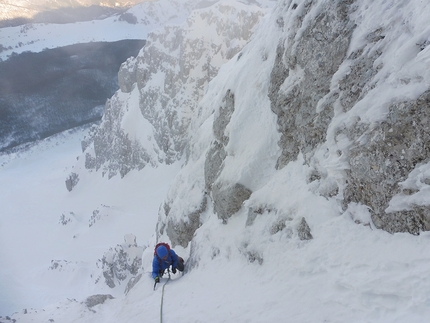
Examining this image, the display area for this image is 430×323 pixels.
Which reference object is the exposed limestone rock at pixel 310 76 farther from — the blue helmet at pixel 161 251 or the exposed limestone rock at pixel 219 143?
the blue helmet at pixel 161 251

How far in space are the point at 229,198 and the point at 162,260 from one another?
121 inches

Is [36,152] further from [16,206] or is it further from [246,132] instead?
[246,132]

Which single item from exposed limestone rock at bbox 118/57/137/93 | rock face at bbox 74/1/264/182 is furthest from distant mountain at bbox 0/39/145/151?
rock face at bbox 74/1/264/182

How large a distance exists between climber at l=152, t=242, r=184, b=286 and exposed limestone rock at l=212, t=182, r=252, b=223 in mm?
2147

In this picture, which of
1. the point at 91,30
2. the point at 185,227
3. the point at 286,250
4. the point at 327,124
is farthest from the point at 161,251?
the point at 91,30

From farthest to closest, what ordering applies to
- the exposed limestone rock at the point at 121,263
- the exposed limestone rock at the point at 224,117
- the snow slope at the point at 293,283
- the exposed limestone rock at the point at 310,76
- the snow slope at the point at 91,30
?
the snow slope at the point at 91,30
the exposed limestone rock at the point at 121,263
the exposed limestone rock at the point at 224,117
the exposed limestone rock at the point at 310,76
the snow slope at the point at 293,283

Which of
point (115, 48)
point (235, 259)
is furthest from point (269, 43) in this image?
point (115, 48)

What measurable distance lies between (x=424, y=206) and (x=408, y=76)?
2.24 m

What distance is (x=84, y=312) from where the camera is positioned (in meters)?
10.8

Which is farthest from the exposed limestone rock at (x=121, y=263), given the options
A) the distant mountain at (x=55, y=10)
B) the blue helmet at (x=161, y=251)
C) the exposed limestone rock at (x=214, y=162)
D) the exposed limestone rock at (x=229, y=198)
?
the distant mountain at (x=55, y=10)

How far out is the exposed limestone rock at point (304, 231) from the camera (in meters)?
6.96

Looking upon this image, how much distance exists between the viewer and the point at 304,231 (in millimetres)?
7090

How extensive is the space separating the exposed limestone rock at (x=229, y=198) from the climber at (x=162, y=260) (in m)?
2.15

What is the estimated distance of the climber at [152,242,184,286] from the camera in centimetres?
1030
